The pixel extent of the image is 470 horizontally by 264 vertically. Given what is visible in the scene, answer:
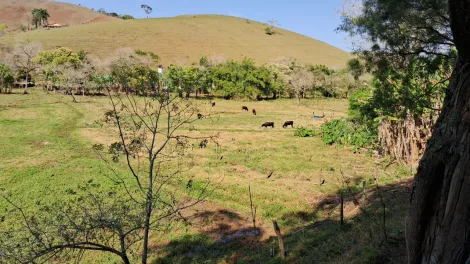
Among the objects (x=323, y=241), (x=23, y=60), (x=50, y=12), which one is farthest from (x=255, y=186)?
(x=50, y=12)

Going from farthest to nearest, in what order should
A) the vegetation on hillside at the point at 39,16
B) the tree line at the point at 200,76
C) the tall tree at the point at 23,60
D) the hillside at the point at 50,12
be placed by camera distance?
the hillside at the point at 50,12 → the vegetation on hillside at the point at 39,16 → the tall tree at the point at 23,60 → the tree line at the point at 200,76

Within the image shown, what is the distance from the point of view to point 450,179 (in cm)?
416

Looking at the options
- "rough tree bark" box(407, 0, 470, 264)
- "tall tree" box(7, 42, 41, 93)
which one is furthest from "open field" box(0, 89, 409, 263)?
"tall tree" box(7, 42, 41, 93)

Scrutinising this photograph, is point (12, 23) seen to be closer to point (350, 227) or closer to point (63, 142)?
point (63, 142)

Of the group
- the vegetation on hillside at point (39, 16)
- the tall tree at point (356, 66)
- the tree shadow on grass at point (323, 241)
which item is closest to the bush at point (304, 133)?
the tree shadow on grass at point (323, 241)

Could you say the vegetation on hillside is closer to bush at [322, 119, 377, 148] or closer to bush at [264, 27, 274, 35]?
bush at [264, 27, 274, 35]

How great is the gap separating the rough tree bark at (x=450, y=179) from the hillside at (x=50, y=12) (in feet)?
518

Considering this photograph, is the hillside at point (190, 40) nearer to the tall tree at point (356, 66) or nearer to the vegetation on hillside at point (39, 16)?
the vegetation on hillside at point (39, 16)

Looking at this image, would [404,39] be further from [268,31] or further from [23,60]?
[268,31]

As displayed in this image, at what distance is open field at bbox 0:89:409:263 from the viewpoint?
8.80 m

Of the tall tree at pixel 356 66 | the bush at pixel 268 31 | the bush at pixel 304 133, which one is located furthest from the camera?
the bush at pixel 268 31

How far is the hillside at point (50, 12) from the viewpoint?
140 m

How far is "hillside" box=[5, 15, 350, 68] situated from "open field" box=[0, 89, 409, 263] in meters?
61.0

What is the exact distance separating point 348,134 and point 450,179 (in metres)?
18.7
